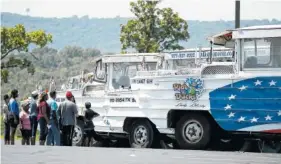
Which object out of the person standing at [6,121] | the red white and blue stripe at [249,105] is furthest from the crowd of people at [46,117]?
the red white and blue stripe at [249,105]

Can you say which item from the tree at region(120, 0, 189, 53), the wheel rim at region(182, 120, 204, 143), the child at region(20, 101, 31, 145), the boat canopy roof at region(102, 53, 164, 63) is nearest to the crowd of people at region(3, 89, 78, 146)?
the child at region(20, 101, 31, 145)

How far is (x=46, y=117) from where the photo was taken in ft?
70.0

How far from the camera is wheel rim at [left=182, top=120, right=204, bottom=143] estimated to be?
19416mm

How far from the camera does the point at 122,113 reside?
21.5 m

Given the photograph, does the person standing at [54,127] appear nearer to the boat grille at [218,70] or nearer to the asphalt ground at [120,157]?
the asphalt ground at [120,157]

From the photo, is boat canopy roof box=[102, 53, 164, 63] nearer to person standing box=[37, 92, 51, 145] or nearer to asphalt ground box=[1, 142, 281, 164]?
person standing box=[37, 92, 51, 145]

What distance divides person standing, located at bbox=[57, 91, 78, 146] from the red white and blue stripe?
406 cm

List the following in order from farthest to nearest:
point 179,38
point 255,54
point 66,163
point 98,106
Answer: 1. point 179,38
2. point 98,106
3. point 255,54
4. point 66,163

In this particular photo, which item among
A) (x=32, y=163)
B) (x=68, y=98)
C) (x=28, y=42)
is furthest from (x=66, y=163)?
(x=28, y=42)

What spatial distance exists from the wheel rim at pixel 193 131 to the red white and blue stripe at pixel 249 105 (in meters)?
0.54

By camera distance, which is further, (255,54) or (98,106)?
(98,106)

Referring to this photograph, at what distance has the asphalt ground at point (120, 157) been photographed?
15.2 m

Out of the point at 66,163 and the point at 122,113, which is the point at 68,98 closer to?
the point at 122,113

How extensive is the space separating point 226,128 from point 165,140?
281 centimetres
